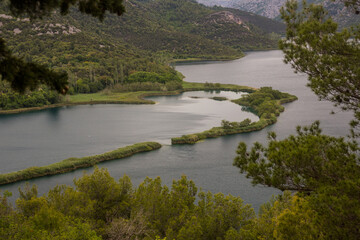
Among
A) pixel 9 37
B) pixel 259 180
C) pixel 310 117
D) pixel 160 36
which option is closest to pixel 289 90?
pixel 310 117

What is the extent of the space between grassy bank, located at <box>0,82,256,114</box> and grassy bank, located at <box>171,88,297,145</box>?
1098 cm

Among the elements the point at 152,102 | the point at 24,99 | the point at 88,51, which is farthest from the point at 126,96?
the point at 88,51

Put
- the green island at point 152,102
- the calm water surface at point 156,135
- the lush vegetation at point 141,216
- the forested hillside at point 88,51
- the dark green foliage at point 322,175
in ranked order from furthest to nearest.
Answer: the forested hillside at point 88,51 → the green island at point 152,102 → the calm water surface at point 156,135 → the lush vegetation at point 141,216 → the dark green foliage at point 322,175

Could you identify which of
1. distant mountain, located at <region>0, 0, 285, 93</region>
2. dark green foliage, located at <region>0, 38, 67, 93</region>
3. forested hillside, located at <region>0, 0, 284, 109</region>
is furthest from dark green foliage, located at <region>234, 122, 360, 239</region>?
distant mountain, located at <region>0, 0, 285, 93</region>

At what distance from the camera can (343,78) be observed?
12172mm

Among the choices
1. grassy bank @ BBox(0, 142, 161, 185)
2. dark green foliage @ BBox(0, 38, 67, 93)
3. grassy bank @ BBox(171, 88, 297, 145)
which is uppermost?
dark green foliage @ BBox(0, 38, 67, 93)

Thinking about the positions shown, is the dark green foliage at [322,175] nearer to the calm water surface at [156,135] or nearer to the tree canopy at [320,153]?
the tree canopy at [320,153]

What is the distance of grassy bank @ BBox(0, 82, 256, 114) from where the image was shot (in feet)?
255

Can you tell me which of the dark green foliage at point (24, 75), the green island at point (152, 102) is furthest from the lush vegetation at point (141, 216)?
the green island at point (152, 102)

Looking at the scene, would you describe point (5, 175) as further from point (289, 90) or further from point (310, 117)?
point (289, 90)

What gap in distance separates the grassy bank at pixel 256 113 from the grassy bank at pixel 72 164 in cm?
510

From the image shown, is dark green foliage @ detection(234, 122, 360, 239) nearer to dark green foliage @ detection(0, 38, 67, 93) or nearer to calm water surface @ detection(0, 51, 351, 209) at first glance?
dark green foliage @ detection(0, 38, 67, 93)

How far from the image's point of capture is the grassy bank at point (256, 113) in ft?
171

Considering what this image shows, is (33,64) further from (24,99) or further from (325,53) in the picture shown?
(24,99)
